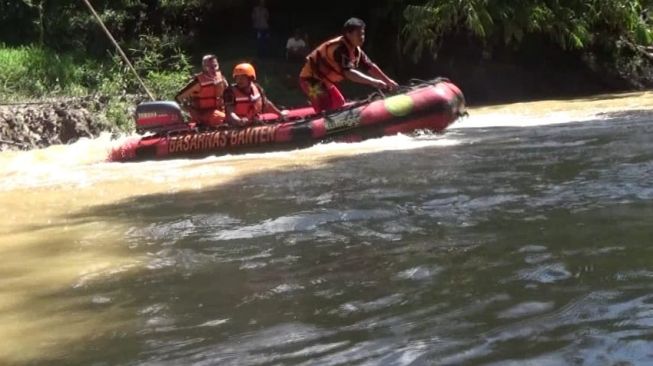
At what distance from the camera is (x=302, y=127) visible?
10008 mm

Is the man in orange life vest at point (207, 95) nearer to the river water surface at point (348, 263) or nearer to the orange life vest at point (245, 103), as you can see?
the orange life vest at point (245, 103)

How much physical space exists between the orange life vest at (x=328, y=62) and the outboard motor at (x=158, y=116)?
58.9 inches

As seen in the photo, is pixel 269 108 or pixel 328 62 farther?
pixel 269 108

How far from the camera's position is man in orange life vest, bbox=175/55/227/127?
10430mm

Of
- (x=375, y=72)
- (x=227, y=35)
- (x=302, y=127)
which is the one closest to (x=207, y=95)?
(x=302, y=127)

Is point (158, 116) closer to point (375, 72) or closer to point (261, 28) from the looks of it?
point (375, 72)

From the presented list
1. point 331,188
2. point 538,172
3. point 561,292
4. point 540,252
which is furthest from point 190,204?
point 561,292

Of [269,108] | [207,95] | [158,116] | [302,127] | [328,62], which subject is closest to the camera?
[302,127]

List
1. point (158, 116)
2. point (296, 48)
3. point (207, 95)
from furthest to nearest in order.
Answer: point (296, 48) → point (207, 95) → point (158, 116)

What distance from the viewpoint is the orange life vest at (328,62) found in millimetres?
10398

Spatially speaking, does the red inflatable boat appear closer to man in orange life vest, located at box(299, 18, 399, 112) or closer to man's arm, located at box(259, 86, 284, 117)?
man's arm, located at box(259, 86, 284, 117)

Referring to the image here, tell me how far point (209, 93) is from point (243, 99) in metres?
0.44

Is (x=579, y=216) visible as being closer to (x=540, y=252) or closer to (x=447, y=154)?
(x=540, y=252)

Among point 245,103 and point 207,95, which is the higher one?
point 207,95
